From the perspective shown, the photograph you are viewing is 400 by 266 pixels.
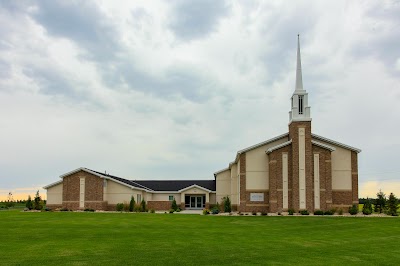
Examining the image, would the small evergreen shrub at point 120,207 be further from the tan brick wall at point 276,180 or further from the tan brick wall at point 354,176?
the tan brick wall at point 354,176

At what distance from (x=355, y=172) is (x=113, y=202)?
28.4m

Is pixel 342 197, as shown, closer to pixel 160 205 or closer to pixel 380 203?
pixel 380 203

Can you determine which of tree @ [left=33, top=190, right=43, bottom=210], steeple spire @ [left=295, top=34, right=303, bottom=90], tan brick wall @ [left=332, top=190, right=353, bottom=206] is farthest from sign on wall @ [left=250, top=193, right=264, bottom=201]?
tree @ [left=33, top=190, right=43, bottom=210]

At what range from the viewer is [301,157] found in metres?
42.9

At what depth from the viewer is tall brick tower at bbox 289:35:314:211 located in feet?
139

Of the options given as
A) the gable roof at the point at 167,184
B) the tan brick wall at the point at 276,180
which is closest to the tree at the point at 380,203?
the tan brick wall at the point at 276,180

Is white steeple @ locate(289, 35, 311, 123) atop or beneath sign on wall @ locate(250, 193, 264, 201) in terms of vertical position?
atop

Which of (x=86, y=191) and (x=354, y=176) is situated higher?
(x=354, y=176)

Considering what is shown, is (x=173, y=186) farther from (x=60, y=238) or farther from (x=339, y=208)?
(x=60, y=238)

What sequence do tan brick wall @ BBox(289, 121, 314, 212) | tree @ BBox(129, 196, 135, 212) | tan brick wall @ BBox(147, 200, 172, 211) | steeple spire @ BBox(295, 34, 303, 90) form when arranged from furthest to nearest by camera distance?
tan brick wall @ BBox(147, 200, 172, 211) < tree @ BBox(129, 196, 135, 212) < steeple spire @ BBox(295, 34, 303, 90) < tan brick wall @ BBox(289, 121, 314, 212)

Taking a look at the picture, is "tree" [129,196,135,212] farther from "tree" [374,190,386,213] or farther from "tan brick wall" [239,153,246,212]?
"tree" [374,190,386,213]

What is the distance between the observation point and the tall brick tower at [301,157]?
42469 millimetres

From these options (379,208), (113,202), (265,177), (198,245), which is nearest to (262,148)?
(265,177)

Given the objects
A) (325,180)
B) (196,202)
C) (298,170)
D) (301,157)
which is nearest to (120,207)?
(196,202)
